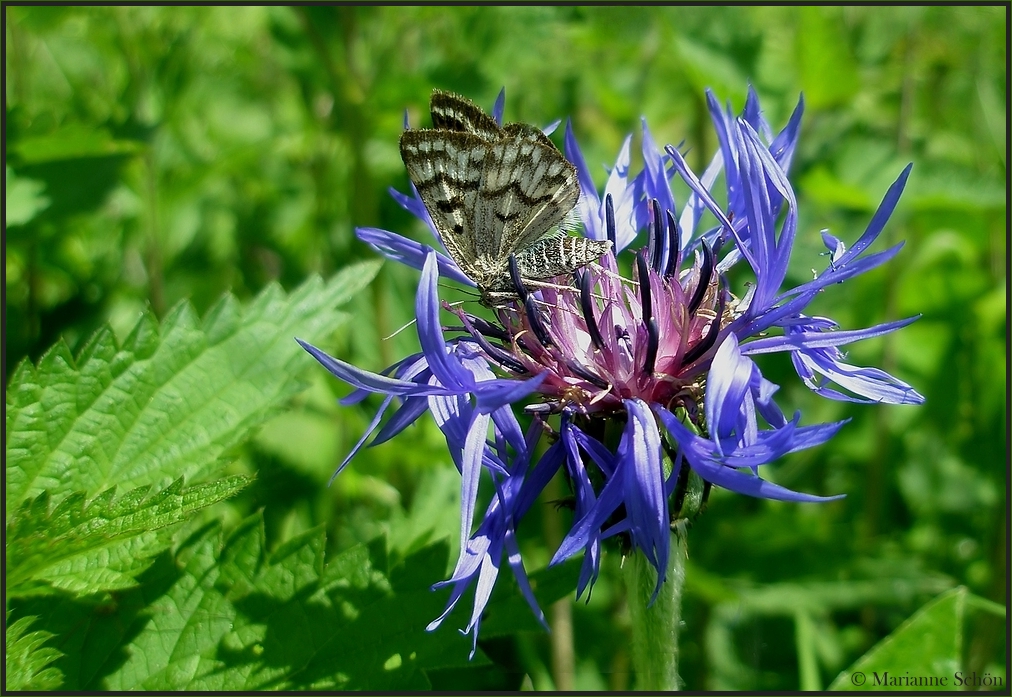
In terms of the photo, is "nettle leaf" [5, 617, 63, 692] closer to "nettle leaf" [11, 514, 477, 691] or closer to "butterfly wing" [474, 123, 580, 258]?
"nettle leaf" [11, 514, 477, 691]

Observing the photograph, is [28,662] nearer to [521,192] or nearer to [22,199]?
[521,192]

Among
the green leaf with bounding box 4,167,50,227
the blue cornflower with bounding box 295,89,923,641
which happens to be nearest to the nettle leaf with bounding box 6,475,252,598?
the blue cornflower with bounding box 295,89,923,641

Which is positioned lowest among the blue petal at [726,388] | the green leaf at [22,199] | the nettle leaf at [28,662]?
the nettle leaf at [28,662]

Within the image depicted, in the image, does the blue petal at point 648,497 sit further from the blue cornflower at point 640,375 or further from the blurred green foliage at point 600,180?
the blurred green foliage at point 600,180

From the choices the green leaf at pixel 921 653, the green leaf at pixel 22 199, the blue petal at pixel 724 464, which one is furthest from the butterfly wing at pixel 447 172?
the green leaf at pixel 22 199

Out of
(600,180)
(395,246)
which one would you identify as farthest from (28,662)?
(600,180)

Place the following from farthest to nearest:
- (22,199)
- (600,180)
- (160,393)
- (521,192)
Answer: (600,180) → (22,199) → (160,393) → (521,192)
